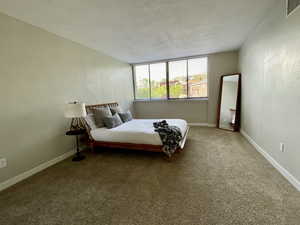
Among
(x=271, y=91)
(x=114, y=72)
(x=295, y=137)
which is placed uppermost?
(x=114, y=72)

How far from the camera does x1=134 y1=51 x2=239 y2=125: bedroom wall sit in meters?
4.85

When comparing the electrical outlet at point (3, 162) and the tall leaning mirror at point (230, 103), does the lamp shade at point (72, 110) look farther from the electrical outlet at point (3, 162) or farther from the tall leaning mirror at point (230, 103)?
the tall leaning mirror at point (230, 103)

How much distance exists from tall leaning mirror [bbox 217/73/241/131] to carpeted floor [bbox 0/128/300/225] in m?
1.81

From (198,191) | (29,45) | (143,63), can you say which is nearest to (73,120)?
(29,45)

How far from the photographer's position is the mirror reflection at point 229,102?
444 cm

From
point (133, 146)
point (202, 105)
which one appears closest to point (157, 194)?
point (133, 146)

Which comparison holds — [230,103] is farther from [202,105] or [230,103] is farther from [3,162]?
[3,162]

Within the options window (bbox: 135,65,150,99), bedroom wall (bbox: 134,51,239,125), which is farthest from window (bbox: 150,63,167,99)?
bedroom wall (bbox: 134,51,239,125)

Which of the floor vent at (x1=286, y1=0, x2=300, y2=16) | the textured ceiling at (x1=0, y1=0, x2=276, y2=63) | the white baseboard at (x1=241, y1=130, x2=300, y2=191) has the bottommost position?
the white baseboard at (x1=241, y1=130, x2=300, y2=191)

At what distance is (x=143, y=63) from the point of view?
5.94 meters

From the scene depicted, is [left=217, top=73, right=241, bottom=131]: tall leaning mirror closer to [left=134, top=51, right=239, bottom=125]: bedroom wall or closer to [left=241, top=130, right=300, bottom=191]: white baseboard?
[left=134, top=51, right=239, bottom=125]: bedroom wall

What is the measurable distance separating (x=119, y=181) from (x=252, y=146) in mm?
3062

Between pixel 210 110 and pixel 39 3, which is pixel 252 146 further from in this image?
pixel 39 3

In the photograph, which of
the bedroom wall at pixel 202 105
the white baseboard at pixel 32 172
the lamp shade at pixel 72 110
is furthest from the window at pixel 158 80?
the white baseboard at pixel 32 172
